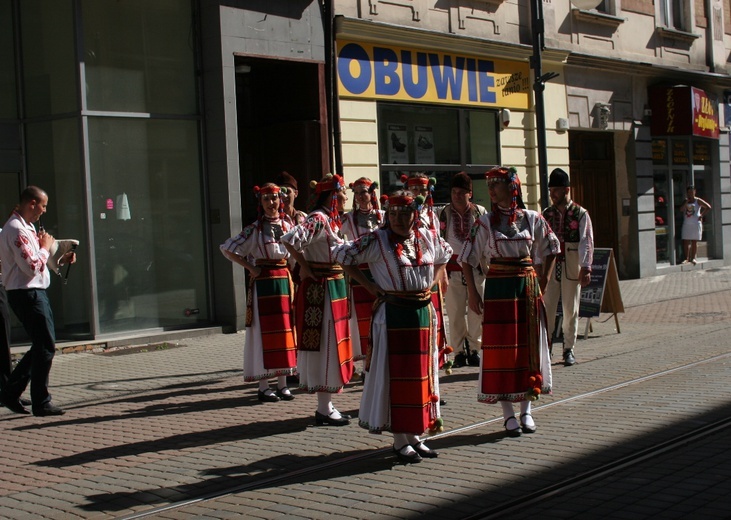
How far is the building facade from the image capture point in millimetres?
14141

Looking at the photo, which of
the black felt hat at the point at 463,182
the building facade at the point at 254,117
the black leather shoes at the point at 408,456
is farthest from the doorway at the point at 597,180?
the black leather shoes at the point at 408,456

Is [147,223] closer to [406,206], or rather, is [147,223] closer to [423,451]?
[406,206]

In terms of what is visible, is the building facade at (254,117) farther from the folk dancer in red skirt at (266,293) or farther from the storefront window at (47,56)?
the folk dancer in red skirt at (266,293)

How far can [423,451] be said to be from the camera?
723cm

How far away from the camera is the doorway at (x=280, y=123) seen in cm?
1623

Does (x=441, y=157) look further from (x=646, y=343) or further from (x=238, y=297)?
(x=646, y=343)

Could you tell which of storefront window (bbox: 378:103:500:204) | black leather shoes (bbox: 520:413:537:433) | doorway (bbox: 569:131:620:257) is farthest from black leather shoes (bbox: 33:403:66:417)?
doorway (bbox: 569:131:620:257)

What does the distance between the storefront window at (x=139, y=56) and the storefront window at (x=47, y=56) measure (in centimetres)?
28

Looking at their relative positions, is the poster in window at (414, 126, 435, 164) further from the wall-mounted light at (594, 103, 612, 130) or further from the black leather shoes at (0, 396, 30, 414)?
the black leather shoes at (0, 396, 30, 414)

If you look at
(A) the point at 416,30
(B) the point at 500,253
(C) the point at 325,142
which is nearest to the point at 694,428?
(B) the point at 500,253

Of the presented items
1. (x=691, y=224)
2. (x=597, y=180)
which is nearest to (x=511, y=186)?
(x=597, y=180)

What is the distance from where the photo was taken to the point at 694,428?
773cm

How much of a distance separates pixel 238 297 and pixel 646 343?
5702 millimetres

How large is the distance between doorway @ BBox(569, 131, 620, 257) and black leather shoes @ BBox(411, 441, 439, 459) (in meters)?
15.1
